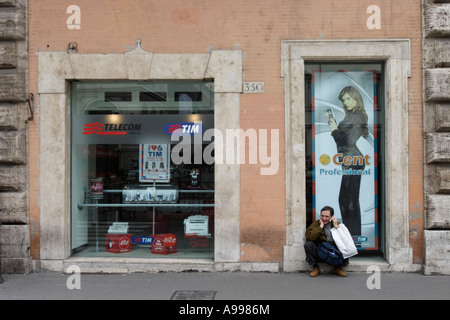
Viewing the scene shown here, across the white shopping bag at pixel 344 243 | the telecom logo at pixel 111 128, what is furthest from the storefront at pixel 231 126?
the white shopping bag at pixel 344 243

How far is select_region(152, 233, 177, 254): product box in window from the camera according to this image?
24.1ft

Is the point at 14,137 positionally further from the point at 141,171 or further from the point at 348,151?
the point at 348,151

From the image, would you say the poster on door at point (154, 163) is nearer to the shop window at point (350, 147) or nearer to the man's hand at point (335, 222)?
the shop window at point (350, 147)

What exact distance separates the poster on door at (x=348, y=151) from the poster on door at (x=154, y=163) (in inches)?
106

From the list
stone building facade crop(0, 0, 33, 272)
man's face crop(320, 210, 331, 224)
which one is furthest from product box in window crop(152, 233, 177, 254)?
man's face crop(320, 210, 331, 224)

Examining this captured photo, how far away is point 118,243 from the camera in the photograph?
7418mm

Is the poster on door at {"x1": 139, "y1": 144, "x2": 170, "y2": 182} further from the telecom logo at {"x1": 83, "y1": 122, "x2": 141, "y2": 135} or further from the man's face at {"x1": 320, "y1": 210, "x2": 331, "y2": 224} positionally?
the man's face at {"x1": 320, "y1": 210, "x2": 331, "y2": 224}

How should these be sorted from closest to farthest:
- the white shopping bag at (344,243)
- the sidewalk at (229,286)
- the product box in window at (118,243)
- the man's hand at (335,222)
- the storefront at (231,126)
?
the sidewalk at (229,286) < the white shopping bag at (344,243) < the man's hand at (335,222) < the storefront at (231,126) < the product box in window at (118,243)

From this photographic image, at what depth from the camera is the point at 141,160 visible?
292 inches

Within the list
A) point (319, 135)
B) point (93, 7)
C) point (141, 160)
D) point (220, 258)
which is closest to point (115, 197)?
point (141, 160)

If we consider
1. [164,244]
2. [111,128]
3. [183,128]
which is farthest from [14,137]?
[164,244]

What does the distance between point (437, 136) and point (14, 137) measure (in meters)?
7.05

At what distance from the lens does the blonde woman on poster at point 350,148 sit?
7125mm

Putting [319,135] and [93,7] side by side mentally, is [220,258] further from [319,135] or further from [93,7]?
[93,7]
